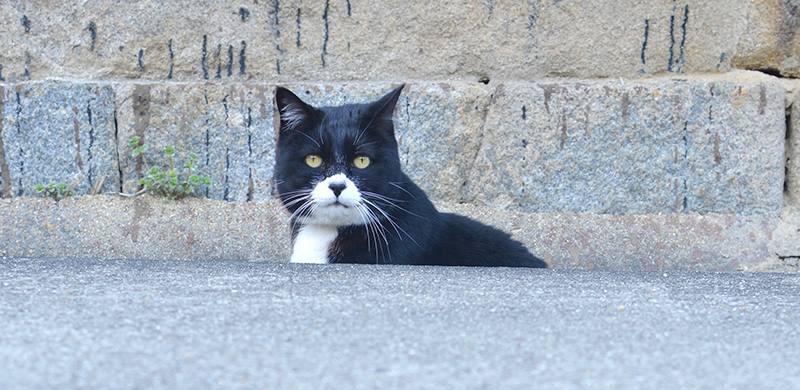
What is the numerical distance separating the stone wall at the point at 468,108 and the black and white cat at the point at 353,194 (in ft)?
1.58

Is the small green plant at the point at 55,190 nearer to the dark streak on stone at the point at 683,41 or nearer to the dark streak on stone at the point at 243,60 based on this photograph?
the dark streak on stone at the point at 243,60

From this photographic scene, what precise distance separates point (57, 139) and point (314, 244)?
118 cm

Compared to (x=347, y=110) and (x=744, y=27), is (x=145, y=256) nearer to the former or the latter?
(x=347, y=110)

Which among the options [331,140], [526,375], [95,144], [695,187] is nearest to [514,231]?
[695,187]

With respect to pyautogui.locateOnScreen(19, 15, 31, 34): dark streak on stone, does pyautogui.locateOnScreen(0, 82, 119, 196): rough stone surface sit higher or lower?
lower

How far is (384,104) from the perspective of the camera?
293cm

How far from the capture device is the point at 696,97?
3.43 meters

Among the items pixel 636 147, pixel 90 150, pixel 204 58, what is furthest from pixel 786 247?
pixel 90 150

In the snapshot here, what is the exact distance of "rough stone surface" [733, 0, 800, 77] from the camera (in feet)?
11.3

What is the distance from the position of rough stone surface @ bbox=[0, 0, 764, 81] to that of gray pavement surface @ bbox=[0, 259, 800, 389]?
1044mm

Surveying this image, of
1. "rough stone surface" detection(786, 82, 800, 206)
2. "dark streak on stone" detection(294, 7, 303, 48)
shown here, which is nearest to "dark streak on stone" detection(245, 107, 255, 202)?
"dark streak on stone" detection(294, 7, 303, 48)

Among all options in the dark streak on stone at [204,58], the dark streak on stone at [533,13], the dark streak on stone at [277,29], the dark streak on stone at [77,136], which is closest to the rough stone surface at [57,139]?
the dark streak on stone at [77,136]

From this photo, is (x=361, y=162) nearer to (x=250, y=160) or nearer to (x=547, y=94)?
(x=250, y=160)

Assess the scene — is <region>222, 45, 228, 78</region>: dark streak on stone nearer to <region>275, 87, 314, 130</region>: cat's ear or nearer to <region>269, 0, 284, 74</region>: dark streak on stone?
<region>269, 0, 284, 74</region>: dark streak on stone
